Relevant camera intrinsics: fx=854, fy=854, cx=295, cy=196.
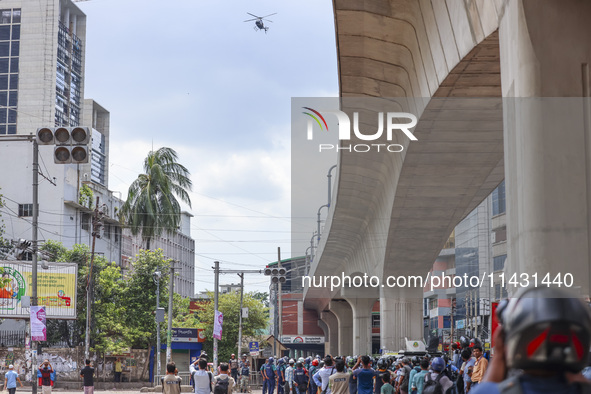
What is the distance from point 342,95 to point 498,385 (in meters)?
17.4

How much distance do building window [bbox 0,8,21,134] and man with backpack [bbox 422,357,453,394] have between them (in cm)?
13009

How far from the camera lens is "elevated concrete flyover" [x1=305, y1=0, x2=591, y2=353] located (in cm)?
955

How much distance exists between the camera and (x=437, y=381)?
12703 millimetres

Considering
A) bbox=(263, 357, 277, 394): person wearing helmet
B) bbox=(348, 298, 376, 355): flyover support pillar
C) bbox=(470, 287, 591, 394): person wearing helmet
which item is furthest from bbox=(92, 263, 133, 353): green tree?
bbox=(470, 287, 591, 394): person wearing helmet

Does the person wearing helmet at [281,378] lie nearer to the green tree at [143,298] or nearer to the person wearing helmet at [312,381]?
the person wearing helmet at [312,381]

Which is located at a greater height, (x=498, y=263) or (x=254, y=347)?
(x=498, y=263)

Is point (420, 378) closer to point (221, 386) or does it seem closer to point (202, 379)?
point (221, 386)

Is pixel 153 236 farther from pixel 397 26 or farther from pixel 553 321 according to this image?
pixel 553 321

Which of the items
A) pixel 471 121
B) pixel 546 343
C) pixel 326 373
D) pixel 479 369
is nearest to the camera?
pixel 546 343

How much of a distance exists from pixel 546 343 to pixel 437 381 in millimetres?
10441

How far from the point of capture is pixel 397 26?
16.6 meters

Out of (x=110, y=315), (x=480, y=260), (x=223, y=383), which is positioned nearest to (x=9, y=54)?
(x=110, y=315)

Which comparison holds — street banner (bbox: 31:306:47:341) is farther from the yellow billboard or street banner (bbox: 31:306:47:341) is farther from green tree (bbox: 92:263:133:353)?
green tree (bbox: 92:263:133:353)

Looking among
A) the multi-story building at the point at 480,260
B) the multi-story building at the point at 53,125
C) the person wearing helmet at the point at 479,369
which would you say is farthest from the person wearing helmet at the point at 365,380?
the multi-story building at the point at 53,125
